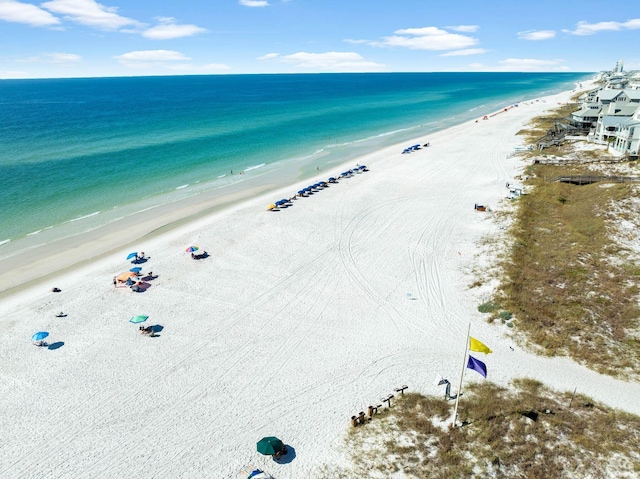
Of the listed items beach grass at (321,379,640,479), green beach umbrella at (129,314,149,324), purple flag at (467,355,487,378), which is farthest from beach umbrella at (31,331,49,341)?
purple flag at (467,355,487,378)

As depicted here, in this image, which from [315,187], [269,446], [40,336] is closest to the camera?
[269,446]

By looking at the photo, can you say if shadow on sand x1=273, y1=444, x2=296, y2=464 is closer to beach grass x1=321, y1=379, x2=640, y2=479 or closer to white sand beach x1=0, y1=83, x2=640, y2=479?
white sand beach x1=0, y1=83, x2=640, y2=479

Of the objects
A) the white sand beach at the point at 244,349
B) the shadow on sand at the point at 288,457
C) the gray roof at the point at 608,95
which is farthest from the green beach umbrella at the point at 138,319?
the gray roof at the point at 608,95

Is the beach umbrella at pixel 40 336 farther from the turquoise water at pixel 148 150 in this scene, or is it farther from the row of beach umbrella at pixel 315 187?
the row of beach umbrella at pixel 315 187

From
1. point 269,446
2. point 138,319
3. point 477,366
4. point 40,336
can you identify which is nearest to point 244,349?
point 138,319

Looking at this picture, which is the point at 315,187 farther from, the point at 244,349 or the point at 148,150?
the point at 148,150
